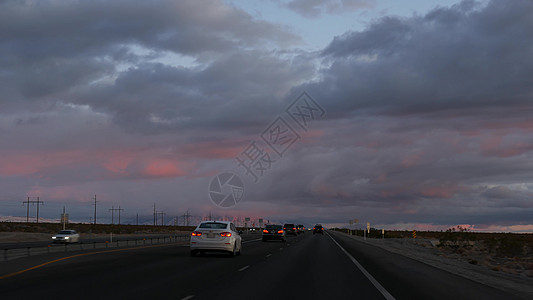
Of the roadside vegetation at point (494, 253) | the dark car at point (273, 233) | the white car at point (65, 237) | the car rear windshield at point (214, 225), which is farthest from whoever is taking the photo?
the dark car at point (273, 233)

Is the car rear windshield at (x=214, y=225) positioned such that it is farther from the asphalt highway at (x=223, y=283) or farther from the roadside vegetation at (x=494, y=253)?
the roadside vegetation at (x=494, y=253)

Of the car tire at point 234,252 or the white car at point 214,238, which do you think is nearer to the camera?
the white car at point 214,238

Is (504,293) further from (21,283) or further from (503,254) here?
(503,254)

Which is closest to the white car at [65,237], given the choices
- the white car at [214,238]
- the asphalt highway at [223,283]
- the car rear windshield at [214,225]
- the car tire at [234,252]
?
the white car at [214,238]

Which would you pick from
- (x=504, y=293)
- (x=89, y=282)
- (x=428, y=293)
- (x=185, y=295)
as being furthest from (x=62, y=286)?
(x=504, y=293)

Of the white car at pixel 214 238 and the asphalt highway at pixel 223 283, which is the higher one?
the white car at pixel 214 238

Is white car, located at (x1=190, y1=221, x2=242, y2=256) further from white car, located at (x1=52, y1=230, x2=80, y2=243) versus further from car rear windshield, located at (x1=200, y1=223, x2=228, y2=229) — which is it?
white car, located at (x1=52, y1=230, x2=80, y2=243)

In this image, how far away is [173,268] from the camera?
20.4 m

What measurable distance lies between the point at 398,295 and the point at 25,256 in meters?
20.3

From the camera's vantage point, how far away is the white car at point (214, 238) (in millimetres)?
27016

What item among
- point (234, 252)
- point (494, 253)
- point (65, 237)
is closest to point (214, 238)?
point (234, 252)

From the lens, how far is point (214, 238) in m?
27.0

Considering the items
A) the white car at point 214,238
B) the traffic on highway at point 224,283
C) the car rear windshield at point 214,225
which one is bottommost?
the traffic on highway at point 224,283

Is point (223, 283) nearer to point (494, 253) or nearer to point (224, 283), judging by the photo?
point (224, 283)
